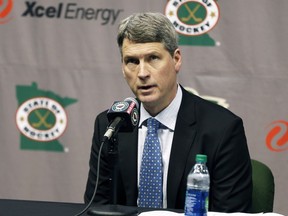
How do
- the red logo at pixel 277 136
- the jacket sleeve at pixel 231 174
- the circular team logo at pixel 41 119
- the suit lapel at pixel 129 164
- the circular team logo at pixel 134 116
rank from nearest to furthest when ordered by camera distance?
the circular team logo at pixel 134 116 < the jacket sleeve at pixel 231 174 < the suit lapel at pixel 129 164 < the red logo at pixel 277 136 < the circular team logo at pixel 41 119

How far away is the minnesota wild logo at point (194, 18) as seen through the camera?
3328 mm

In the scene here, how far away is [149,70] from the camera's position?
2.31m

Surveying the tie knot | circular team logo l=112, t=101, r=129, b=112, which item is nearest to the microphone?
circular team logo l=112, t=101, r=129, b=112

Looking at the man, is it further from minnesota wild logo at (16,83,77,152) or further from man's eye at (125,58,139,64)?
minnesota wild logo at (16,83,77,152)

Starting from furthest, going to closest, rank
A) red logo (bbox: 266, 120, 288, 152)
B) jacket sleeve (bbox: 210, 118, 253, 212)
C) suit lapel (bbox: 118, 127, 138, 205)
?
red logo (bbox: 266, 120, 288, 152) → suit lapel (bbox: 118, 127, 138, 205) → jacket sleeve (bbox: 210, 118, 253, 212)

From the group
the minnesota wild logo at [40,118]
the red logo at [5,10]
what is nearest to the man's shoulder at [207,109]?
the minnesota wild logo at [40,118]

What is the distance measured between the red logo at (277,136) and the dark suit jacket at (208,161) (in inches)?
36.3

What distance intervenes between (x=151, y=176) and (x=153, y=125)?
208 mm

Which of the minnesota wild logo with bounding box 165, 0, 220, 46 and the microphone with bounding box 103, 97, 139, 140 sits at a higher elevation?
the minnesota wild logo with bounding box 165, 0, 220, 46

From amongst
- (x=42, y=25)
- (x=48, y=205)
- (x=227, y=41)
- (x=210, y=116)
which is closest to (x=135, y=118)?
(x=48, y=205)

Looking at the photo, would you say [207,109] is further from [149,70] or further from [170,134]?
[149,70]

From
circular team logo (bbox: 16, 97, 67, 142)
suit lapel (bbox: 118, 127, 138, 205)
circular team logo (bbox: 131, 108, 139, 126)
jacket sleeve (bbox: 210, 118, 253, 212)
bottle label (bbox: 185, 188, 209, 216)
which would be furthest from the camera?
circular team logo (bbox: 16, 97, 67, 142)

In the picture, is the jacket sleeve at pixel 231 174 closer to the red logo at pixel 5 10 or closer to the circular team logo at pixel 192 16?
the circular team logo at pixel 192 16

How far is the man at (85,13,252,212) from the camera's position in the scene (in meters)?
2.30
